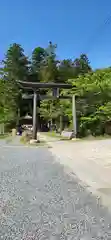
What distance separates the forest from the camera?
2683 cm

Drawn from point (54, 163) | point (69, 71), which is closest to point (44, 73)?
point (69, 71)

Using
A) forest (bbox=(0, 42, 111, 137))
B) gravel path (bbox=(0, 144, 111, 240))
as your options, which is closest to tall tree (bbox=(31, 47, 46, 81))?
forest (bbox=(0, 42, 111, 137))

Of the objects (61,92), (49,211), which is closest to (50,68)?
(61,92)

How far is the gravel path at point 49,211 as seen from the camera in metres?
3.91

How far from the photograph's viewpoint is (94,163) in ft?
37.4

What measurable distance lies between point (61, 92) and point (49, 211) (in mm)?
25328

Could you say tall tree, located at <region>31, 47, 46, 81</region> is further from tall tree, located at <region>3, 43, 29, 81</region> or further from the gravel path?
the gravel path

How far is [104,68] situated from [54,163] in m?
19.9

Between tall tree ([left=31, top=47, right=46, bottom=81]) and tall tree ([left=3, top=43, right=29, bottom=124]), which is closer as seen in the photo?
tall tree ([left=3, top=43, right=29, bottom=124])

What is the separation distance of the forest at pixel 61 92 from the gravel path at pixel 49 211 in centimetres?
1875

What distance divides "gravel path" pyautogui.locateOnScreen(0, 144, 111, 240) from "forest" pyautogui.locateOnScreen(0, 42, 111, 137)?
738 inches

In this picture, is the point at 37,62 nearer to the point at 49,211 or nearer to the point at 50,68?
the point at 50,68

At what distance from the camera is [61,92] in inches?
1182

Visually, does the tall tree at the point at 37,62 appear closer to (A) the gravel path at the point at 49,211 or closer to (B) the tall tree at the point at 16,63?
(B) the tall tree at the point at 16,63
